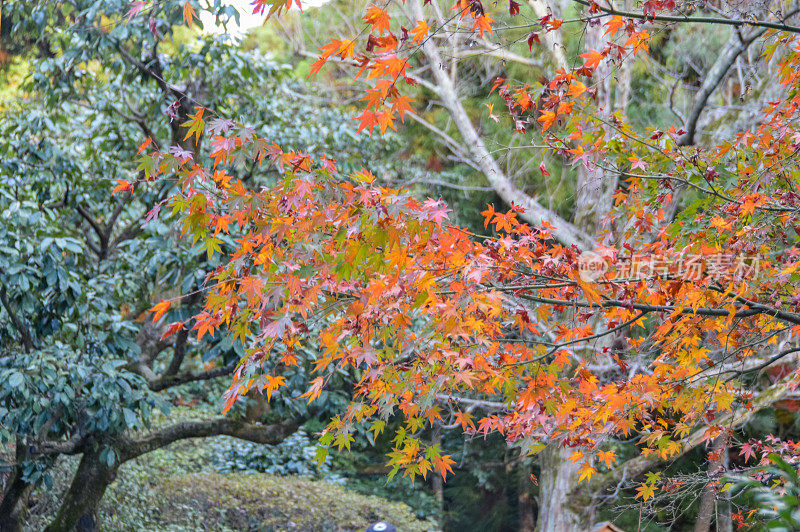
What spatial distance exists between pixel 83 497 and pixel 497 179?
4.46 meters

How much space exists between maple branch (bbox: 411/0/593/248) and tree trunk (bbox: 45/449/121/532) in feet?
12.8

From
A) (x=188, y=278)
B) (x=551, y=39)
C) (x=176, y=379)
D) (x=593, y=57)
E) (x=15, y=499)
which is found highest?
(x=551, y=39)

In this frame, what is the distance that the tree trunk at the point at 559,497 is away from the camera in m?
5.69

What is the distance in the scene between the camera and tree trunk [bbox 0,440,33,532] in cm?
446

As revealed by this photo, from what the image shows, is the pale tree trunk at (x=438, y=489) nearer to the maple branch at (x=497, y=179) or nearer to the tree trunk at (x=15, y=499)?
the maple branch at (x=497, y=179)

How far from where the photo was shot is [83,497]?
5.04 m

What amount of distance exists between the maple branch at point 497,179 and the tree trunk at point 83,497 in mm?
3903

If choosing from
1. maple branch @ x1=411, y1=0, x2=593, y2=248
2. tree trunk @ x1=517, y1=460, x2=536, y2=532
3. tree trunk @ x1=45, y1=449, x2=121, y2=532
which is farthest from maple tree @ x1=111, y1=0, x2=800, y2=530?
tree trunk @ x1=517, y1=460, x2=536, y2=532

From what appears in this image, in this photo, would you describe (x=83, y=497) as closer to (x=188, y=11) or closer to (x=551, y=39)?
(x=188, y=11)

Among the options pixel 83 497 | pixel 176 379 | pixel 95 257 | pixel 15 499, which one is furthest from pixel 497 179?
pixel 15 499

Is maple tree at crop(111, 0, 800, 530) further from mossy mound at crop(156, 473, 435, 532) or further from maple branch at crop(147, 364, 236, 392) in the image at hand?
mossy mound at crop(156, 473, 435, 532)

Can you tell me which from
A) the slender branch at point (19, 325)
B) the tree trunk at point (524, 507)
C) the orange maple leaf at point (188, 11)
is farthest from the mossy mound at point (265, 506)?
the orange maple leaf at point (188, 11)

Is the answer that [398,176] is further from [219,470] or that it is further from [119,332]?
[119,332]

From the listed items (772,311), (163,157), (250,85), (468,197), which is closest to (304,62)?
(468,197)
